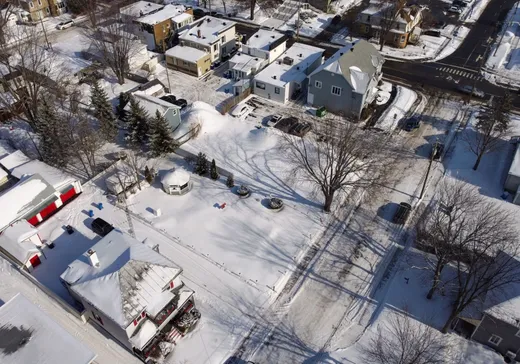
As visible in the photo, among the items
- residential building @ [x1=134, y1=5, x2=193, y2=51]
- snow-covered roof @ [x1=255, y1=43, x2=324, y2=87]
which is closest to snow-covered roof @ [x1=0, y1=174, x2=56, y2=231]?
snow-covered roof @ [x1=255, y1=43, x2=324, y2=87]

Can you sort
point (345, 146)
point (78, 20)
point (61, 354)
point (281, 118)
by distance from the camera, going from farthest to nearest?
point (78, 20)
point (281, 118)
point (345, 146)
point (61, 354)

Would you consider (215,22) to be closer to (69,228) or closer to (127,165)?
(127,165)

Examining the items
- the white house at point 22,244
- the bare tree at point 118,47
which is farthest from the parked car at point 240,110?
the white house at point 22,244

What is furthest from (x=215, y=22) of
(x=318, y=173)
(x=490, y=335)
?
(x=490, y=335)

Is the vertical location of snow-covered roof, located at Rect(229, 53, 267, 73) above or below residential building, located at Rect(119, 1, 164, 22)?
below

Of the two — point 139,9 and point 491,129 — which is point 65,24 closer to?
point 139,9

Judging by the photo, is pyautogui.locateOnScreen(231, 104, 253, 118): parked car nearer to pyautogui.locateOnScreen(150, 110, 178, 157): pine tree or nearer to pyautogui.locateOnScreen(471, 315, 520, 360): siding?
pyautogui.locateOnScreen(150, 110, 178, 157): pine tree
